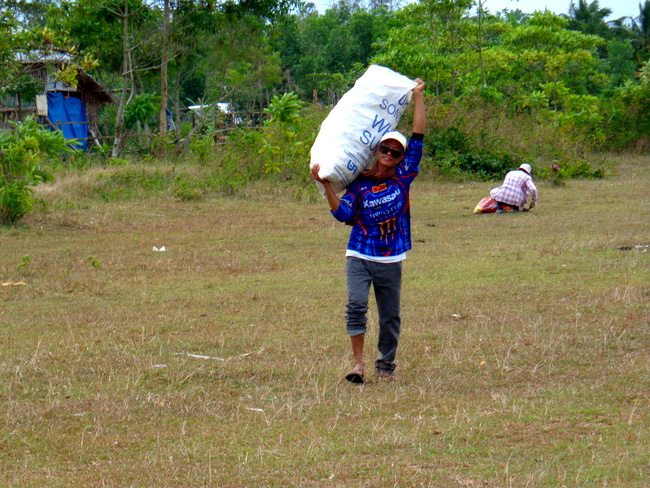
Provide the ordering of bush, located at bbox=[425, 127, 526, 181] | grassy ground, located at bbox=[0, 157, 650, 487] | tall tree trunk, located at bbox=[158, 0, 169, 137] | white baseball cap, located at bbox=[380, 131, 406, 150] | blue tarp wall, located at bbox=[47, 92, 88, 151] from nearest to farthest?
grassy ground, located at bbox=[0, 157, 650, 487]
white baseball cap, located at bbox=[380, 131, 406, 150]
bush, located at bbox=[425, 127, 526, 181]
tall tree trunk, located at bbox=[158, 0, 169, 137]
blue tarp wall, located at bbox=[47, 92, 88, 151]

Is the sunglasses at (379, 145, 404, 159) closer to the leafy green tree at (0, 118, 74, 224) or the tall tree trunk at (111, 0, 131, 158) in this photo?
the leafy green tree at (0, 118, 74, 224)

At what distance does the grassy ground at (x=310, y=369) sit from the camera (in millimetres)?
3722

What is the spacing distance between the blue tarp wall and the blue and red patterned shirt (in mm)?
24356

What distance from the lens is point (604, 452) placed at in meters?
3.77

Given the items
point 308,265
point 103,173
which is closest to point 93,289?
point 308,265

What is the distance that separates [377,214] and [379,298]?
21.9 inches

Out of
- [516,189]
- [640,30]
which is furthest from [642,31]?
[516,189]

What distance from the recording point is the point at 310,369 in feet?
18.0

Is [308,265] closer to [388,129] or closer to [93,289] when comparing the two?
[93,289]

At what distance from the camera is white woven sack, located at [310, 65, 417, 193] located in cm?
510

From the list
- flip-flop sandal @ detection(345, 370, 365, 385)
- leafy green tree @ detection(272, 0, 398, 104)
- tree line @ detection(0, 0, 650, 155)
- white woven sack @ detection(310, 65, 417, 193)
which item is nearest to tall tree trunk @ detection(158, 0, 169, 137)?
tree line @ detection(0, 0, 650, 155)

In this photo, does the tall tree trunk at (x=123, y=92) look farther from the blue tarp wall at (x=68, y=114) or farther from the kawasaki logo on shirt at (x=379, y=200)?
the kawasaki logo on shirt at (x=379, y=200)

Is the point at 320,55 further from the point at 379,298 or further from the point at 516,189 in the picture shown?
the point at 379,298

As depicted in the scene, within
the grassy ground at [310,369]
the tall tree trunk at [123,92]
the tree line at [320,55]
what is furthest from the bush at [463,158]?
the grassy ground at [310,369]
